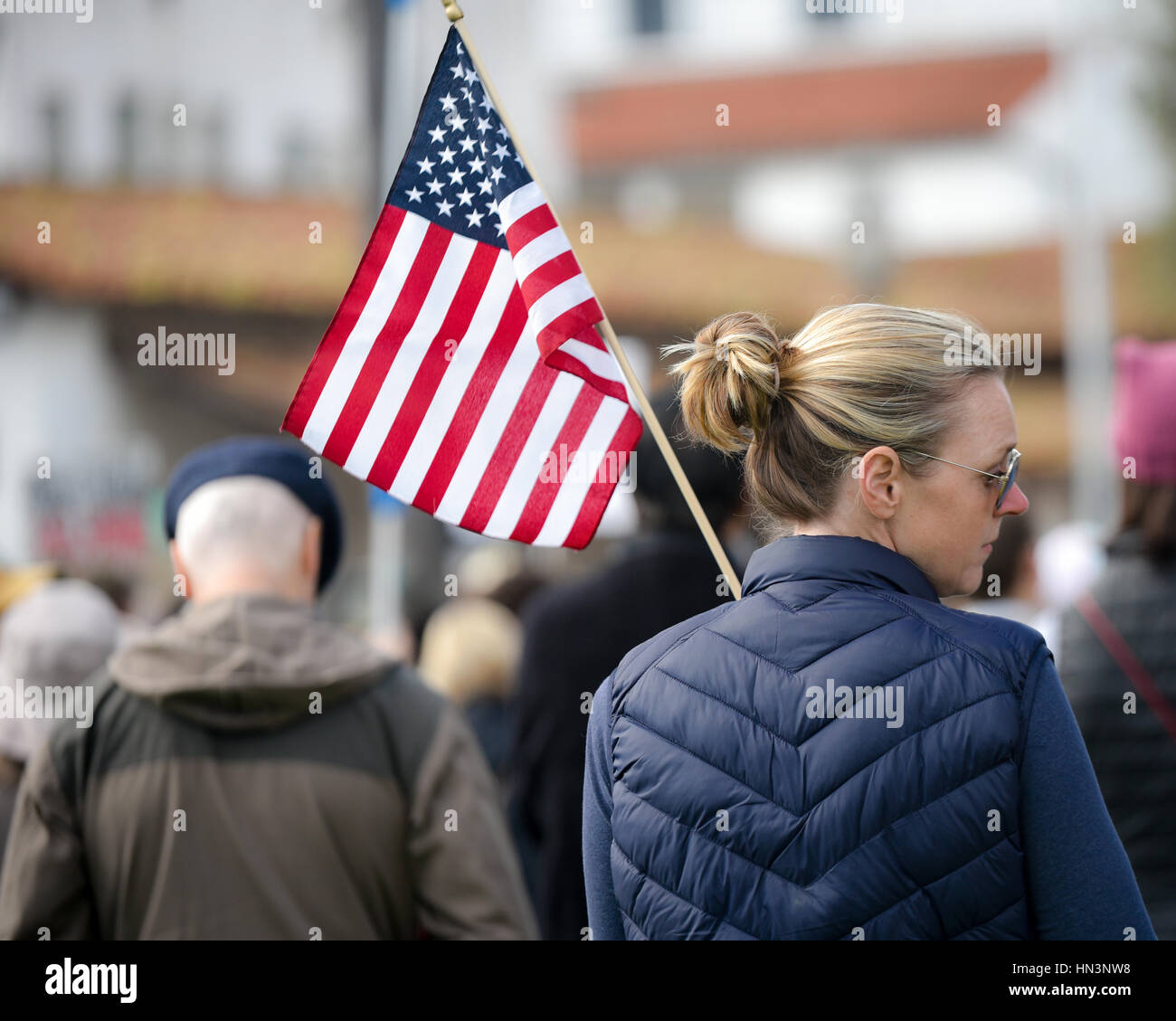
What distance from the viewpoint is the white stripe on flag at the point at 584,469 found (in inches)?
98.5

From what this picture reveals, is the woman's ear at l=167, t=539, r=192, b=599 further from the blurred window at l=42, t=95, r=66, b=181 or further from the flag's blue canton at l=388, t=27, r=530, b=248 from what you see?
the blurred window at l=42, t=95, r=66, b=181

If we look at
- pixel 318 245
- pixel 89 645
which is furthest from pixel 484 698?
pixel 318 245

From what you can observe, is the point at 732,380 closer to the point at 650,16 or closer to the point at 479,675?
the point at 479,675

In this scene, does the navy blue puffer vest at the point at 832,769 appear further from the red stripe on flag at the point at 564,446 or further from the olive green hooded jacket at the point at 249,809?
the olive green hooded jacket at the point at 249,809

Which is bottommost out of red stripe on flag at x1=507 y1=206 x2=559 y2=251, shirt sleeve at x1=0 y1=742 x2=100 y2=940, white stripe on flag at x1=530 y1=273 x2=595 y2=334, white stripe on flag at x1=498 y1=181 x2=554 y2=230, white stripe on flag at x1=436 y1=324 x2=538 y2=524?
shirt sleeve at x1=0 y1=742 x2=100 y2=940

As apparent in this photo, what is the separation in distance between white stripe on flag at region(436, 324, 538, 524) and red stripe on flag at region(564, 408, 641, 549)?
19 centimetres

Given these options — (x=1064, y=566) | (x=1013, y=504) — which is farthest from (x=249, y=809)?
(x=1064, y=566)

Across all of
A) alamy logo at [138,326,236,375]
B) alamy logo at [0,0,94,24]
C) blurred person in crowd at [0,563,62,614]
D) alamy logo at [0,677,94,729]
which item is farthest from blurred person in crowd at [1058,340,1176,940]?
alamy logo at [0,0,94,24]

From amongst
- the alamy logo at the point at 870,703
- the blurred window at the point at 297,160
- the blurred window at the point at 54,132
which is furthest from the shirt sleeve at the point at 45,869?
the blurred window at the point at 297,160

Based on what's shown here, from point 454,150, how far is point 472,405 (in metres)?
0.46

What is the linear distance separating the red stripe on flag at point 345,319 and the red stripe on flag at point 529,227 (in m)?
0.23

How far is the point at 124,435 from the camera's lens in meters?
15.7

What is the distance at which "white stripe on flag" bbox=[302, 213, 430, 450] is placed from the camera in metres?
2.44
